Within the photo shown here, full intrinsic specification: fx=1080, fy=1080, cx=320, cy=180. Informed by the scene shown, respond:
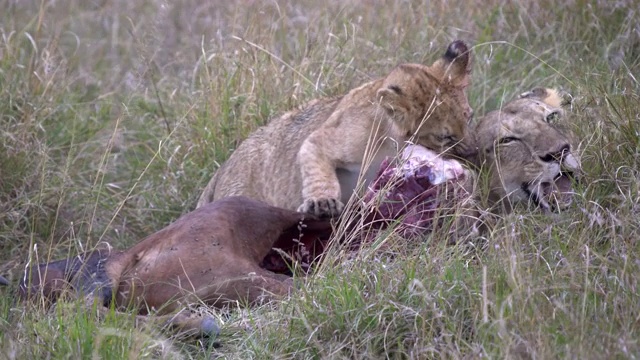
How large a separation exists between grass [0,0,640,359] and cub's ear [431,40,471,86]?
0.52 ft

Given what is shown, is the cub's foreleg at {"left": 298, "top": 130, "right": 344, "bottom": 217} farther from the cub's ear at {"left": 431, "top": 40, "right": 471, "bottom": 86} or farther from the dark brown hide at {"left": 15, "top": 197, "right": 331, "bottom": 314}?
the cub's ear at {"left": 431, "top": 40, "right": 471, "bottom": 86}

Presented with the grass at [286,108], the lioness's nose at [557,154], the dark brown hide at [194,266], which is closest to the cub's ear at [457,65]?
the grass at [286,108]

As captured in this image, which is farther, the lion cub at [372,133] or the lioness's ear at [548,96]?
the lioness's ear at [548,96]

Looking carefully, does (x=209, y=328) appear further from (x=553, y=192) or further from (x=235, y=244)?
(x=553, y=192)

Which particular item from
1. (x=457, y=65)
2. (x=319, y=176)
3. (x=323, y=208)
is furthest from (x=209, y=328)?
(x=457, y=65)

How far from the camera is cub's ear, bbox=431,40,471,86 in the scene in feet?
17.7

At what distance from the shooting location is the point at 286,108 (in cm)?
675

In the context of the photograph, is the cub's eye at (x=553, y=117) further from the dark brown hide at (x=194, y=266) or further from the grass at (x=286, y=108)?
the dark brown hide at (x=194, y=266)

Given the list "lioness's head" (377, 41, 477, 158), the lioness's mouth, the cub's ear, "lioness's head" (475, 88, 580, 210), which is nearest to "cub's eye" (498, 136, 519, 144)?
"lioness's head" (475, 88, 580, 210)

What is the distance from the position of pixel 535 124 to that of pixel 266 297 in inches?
64.1

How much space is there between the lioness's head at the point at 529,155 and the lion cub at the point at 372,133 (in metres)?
0.15

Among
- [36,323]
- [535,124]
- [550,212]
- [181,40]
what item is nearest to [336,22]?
[181,40]

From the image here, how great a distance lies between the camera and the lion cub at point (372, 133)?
5.12 metres

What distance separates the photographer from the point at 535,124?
514 centimetres
